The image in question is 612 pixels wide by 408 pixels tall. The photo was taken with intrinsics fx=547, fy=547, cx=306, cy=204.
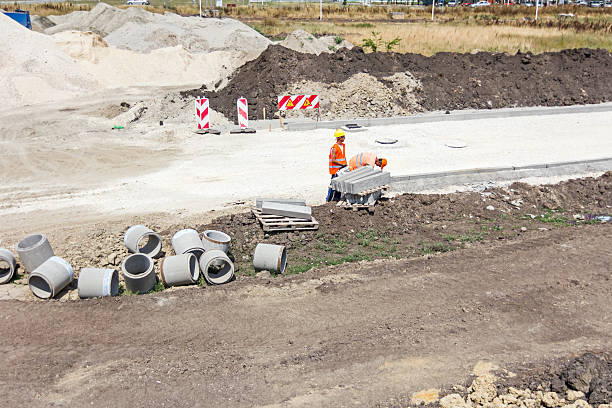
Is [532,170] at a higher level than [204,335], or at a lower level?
higher

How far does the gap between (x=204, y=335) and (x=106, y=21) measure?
36.0m

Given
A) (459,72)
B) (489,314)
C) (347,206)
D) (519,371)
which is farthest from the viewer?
(459,72)

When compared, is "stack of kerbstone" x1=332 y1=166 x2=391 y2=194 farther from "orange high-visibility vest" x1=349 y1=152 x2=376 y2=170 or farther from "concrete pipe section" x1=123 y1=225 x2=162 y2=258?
"concrete pipe section" x1=123 y1=225 x2=162 y2=258

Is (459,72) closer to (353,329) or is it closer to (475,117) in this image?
(475,117)

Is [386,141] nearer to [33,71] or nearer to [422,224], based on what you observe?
[422,224]

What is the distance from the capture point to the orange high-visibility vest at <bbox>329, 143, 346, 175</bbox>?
10.8 metres

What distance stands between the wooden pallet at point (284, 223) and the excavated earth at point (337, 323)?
16 cm

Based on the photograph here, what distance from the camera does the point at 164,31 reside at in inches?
1278

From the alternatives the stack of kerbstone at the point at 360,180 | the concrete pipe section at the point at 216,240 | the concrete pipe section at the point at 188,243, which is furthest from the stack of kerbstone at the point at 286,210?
the concrete pipe section at the point at 188,243

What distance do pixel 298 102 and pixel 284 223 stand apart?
28.4 ft

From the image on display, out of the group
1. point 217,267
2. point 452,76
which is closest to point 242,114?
point 452,76

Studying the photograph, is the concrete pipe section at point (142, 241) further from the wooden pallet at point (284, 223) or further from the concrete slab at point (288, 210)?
the concrete slab at point (288, 210)

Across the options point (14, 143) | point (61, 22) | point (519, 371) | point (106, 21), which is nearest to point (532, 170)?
point (519, 371)

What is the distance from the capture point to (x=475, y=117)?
19906 millimetres
